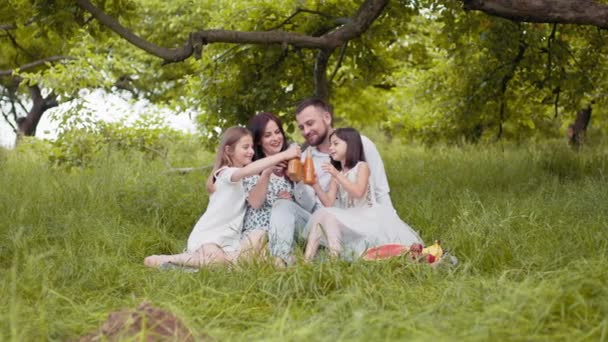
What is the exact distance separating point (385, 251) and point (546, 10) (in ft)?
11.3

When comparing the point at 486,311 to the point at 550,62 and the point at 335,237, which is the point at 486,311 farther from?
the point at 550,62

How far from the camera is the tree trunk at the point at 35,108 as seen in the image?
24.5m

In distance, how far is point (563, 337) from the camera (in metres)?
3.17

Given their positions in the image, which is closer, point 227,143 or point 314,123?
Answer: point 227,143

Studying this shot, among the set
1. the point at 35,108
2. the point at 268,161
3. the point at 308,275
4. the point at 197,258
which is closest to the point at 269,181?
the point at 268,161

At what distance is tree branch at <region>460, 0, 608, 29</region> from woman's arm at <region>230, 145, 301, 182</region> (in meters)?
2.93

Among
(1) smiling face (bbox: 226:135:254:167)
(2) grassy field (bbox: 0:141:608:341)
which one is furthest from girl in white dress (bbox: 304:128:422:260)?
(1) smiling face (bbox: 226:135:254:167)

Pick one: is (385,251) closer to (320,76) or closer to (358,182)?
(358,182)

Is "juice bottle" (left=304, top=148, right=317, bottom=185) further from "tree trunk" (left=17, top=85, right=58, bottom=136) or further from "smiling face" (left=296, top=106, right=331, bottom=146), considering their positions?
"tree trunk" (left=17, top=85, right=58, bottom=136)

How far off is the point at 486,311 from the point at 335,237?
1.88 m

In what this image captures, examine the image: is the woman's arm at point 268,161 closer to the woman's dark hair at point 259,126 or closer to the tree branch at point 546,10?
the woman's dark hair at point 259,126

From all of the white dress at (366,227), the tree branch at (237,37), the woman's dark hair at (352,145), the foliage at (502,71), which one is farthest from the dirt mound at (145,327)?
the foliage at (502,71)

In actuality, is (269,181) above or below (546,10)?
below

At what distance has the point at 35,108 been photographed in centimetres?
2483
